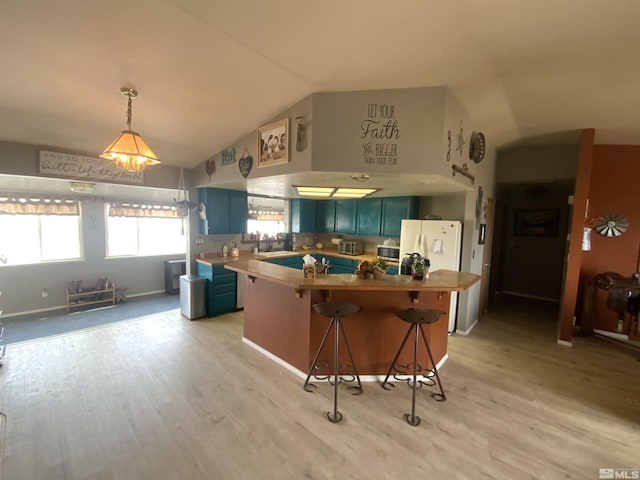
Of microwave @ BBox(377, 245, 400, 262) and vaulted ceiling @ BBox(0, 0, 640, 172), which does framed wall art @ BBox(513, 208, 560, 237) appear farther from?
microwave @ BBox(377, 245, 400, 262)

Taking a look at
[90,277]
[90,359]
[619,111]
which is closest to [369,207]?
[619,111]

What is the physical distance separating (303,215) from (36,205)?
186 inches

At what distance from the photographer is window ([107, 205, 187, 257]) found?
5.56 meters

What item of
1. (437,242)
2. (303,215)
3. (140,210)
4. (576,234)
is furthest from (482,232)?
(140,210)

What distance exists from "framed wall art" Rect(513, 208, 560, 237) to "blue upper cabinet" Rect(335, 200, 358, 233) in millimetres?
3926

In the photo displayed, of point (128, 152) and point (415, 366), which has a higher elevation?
point (128, 152)

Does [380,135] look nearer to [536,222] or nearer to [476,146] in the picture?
[476,146]

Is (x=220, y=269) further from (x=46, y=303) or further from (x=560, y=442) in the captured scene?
(x=560, y=442)

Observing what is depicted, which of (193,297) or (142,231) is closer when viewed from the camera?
(193,297)

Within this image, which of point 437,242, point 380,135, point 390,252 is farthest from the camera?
point 390,252

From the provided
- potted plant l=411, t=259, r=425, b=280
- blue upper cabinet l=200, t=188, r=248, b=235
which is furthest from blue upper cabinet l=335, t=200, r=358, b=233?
potted plant l=411, t=259, r=425, b=280

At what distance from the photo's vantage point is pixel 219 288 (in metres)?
4.36

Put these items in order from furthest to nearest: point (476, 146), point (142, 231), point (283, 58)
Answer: point (142, 231), point (476, 146), point (283, 58)

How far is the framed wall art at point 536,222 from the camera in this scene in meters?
5.67
